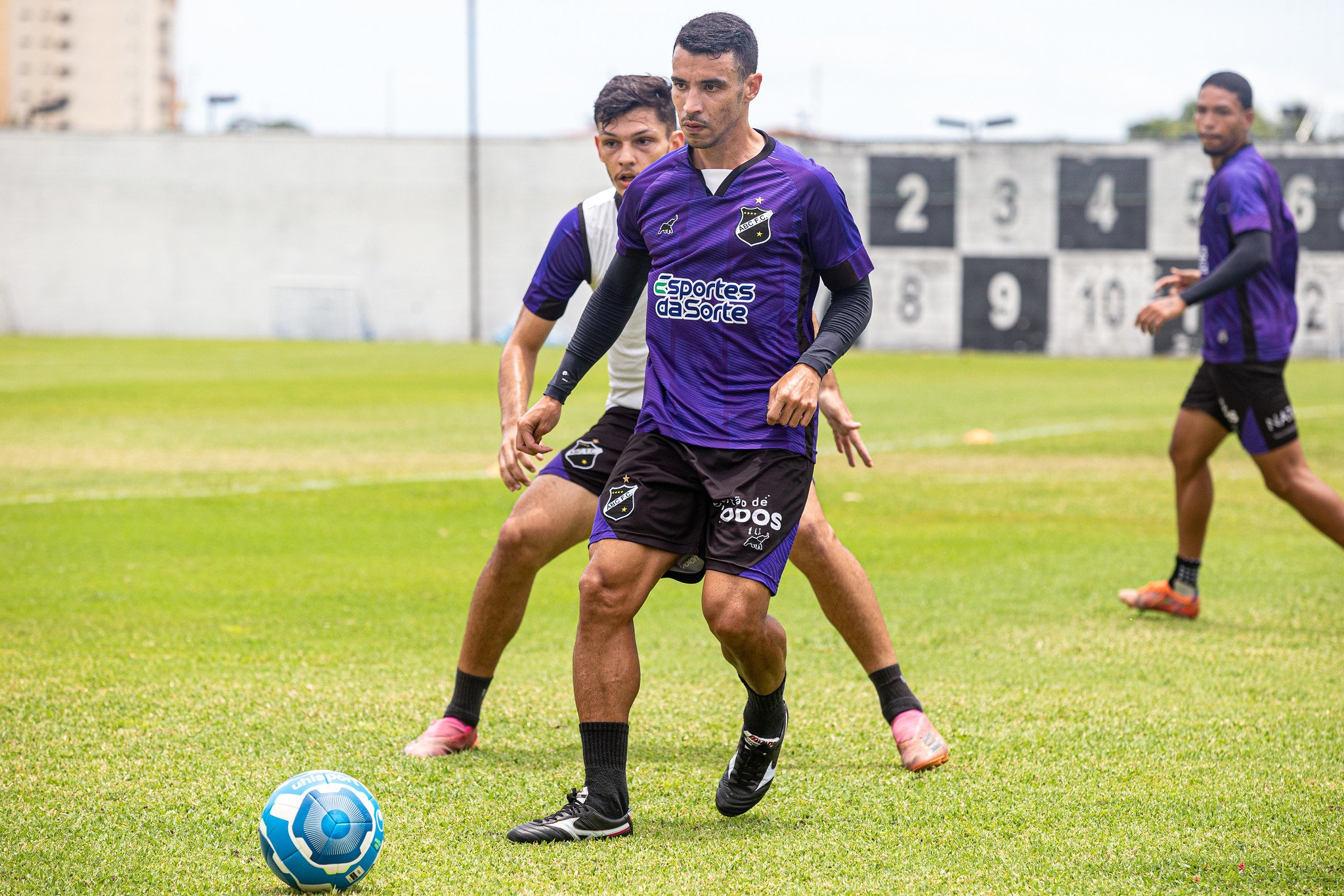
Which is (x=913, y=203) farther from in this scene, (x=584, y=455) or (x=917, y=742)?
(x=917, y=742)

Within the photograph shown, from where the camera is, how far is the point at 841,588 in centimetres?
493

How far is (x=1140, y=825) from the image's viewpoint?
4.06m

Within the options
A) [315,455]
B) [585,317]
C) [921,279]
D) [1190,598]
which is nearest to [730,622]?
[585,317]

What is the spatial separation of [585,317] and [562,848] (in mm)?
1670

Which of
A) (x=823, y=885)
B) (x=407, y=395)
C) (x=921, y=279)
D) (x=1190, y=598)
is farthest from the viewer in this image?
(x=921, y=279)

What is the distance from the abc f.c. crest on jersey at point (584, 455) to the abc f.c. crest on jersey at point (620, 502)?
835 mm

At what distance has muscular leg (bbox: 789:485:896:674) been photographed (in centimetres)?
486

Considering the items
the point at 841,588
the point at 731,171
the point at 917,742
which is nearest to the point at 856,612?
the point at 841,588

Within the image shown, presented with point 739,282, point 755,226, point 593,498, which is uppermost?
point 755,226

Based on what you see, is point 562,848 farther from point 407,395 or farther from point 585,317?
point 407,395

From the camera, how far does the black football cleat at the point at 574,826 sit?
12.9 feet

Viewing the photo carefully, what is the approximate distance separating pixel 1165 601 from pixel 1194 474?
27.1 inches

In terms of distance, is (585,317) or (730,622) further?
(585,317)

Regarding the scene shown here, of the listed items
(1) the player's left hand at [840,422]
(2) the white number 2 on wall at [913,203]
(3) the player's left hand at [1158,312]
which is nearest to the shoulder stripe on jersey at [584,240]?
(1) the player's left hand at [840,422]
